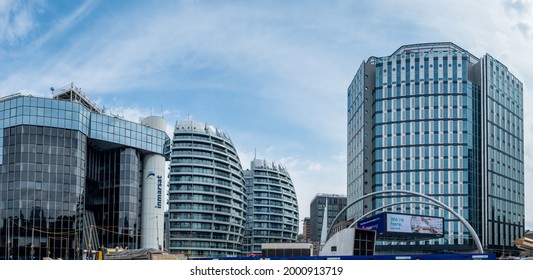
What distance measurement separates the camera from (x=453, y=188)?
14900 cm

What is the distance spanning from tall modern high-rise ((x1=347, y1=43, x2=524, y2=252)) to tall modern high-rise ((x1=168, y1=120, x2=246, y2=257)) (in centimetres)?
4065

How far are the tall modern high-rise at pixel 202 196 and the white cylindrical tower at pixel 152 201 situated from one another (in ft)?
170

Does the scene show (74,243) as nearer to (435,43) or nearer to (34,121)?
(34,121)

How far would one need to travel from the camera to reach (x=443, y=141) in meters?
151

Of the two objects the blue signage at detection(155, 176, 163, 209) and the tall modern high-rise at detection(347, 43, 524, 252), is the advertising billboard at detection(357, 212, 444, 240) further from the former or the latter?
the blue signage at detection(155, 176, 163, 209)

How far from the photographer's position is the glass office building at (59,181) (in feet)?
342

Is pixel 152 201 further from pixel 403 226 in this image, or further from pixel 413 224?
pixel 413 224

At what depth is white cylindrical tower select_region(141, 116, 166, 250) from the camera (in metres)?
119

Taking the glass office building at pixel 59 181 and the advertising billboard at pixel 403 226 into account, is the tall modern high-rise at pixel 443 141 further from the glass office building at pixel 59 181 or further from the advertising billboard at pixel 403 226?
the glass office building at pixel 59 181

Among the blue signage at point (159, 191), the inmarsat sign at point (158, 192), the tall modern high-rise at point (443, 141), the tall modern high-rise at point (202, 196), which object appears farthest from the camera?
the tall modern high-rise at point (202, 196)

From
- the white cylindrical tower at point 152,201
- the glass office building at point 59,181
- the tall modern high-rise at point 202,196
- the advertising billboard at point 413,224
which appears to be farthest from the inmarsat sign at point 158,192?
the tall modern high-rise at point 202,196

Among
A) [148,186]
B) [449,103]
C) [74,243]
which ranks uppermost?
[449,103]
